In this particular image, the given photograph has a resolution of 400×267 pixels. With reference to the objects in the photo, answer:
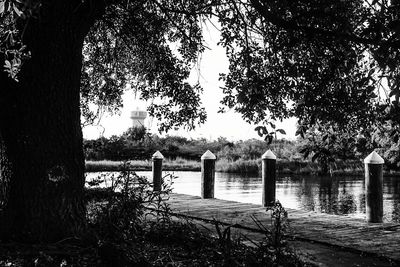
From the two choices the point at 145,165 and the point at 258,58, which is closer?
the point at 258,58

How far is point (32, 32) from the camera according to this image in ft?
13.0

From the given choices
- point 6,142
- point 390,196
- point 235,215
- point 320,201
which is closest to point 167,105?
point 235,215

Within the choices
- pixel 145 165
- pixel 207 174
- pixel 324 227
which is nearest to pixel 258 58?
pixel 324 227

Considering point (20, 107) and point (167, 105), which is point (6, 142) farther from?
point (167, 105)

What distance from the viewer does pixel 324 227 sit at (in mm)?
5449

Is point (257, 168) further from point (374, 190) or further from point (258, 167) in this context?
point (374, 190)

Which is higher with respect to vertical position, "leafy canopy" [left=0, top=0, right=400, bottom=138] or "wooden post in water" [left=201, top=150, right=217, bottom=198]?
"leafy canopy" [left=0, top=0, right=400, bottom=138]

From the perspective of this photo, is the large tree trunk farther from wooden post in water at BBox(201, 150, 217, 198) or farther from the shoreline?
the shoreline

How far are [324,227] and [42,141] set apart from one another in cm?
363

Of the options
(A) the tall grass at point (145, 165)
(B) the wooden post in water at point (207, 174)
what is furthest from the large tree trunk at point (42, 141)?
(A) the tall grass at point (145, 165)

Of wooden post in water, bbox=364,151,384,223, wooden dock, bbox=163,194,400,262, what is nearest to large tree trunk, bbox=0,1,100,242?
wooden dock, bbox=163,194,400,262

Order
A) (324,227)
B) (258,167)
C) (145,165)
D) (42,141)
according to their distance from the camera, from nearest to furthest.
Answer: (42,141)
(324,227)
(145,165)
(258,167)

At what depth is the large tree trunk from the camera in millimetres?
3869

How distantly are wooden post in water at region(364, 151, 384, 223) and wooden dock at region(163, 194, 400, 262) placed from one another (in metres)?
0.18
